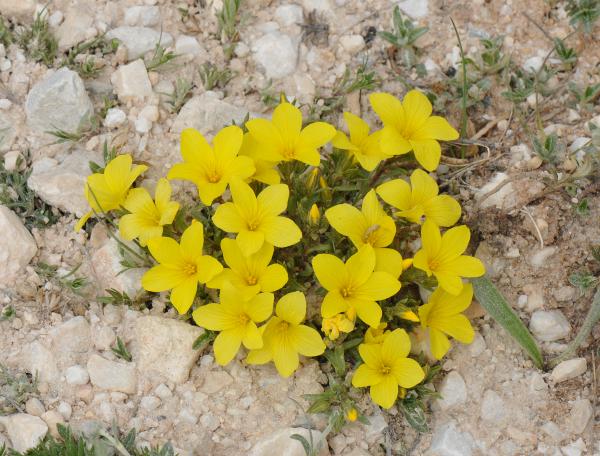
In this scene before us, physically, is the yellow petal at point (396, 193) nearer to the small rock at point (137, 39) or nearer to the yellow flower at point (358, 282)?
the yellow flower at point (358, 282)

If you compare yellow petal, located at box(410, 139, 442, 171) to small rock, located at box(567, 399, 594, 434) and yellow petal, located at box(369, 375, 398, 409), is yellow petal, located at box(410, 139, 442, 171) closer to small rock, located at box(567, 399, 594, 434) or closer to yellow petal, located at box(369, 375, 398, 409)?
yellow petal, located at box(369, 375, 398, 409)

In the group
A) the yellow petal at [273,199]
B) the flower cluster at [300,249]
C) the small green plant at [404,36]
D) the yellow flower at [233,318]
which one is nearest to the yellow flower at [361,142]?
the flower cluster at [300,249]

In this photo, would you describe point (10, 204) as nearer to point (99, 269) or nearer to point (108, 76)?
point (99, 269)

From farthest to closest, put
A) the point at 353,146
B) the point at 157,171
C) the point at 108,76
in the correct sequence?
the point at 108,76 < the point at 157,171 < the point at 353,146

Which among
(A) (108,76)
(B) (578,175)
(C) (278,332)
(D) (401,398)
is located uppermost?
(A) (108,76)

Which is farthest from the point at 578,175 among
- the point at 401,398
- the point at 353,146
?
the point at 401,398

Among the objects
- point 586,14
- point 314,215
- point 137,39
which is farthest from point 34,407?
point 586,14
